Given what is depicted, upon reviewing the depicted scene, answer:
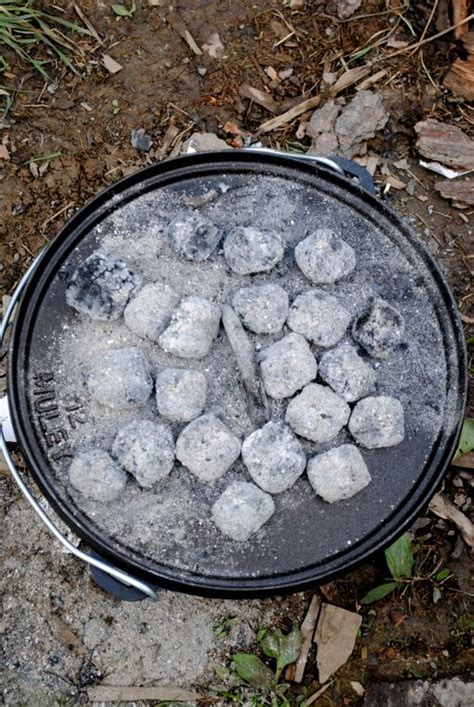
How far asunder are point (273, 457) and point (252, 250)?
38cm

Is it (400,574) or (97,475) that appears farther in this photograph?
(400,574)

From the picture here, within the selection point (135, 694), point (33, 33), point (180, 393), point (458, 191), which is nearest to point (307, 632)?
point (135, 694)

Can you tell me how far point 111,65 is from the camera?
87.7 inches

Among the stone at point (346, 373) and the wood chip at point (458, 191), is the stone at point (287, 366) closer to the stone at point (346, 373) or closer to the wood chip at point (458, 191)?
the stone at point (346, 373)

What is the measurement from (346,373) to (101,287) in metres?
0.47

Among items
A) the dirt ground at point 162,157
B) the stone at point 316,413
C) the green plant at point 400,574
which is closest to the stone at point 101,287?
the stone at point 316,413

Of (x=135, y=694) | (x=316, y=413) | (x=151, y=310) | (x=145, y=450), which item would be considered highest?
(x=151, y=310)

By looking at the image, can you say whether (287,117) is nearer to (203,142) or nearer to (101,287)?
(203,142)

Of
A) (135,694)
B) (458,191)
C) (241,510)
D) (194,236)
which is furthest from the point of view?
(458,191)

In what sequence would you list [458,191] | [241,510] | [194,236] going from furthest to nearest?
[458,191], [194,236], [241,510]

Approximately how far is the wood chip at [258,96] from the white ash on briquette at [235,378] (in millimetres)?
881

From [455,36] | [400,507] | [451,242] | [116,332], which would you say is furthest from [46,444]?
[455,36]

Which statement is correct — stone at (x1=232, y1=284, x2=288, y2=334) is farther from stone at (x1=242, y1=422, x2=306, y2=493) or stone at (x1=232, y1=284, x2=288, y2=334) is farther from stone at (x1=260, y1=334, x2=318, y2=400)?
stone at (x1=242, y1=422, x2=306, y2=493)

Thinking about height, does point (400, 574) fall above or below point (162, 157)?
below
